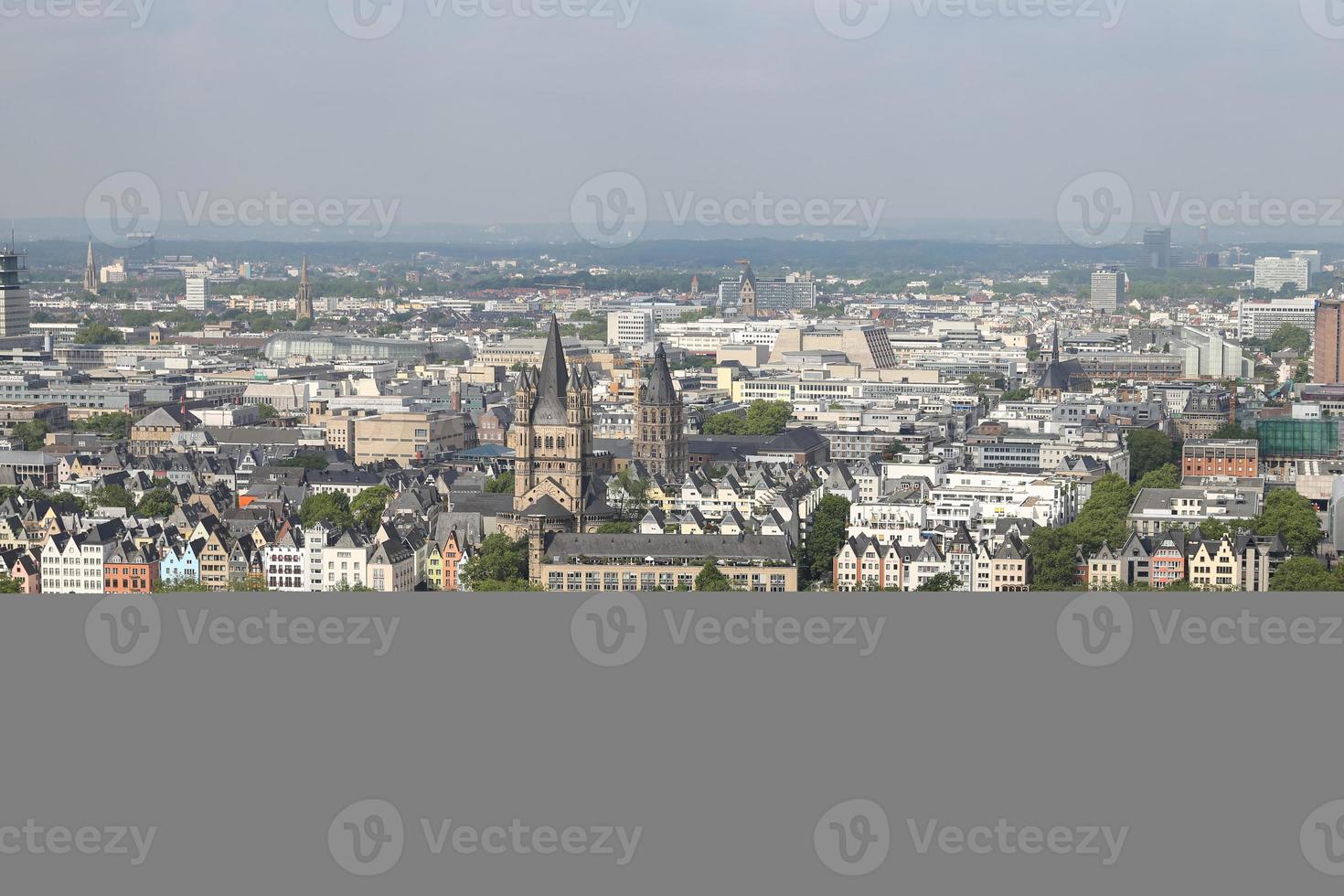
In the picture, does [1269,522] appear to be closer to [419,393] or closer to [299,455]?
[299,455]

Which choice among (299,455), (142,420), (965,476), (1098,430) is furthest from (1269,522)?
(142,420)

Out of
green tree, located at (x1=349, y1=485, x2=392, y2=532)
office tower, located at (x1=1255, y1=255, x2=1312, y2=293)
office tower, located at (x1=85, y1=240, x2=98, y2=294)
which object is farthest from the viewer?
office tower, located at (x1=85, y1=240, x2=98, y2=294)

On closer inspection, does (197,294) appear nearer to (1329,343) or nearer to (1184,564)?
(1329,343)

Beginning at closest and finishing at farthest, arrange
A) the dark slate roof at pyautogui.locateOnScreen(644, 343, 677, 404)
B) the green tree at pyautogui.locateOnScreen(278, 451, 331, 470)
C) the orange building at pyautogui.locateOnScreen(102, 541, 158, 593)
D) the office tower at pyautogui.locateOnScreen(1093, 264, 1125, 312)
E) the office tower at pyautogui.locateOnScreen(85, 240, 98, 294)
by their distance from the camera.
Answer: the orange building at pyautogui.locateOnScreen(102, 541, 158, 593)
the dark slate roof at pyautogui.locateOnScreen(644, 343, 677, 404)
the green tree at pyautogui.locateOnScreen(278, 451, 331, 470)
the office tower at pyautogui.locateOnScreen(1093, 264, 1125, 312)
the office tower at pyautogui.locateOnScreen(85, 240, 98, 294)

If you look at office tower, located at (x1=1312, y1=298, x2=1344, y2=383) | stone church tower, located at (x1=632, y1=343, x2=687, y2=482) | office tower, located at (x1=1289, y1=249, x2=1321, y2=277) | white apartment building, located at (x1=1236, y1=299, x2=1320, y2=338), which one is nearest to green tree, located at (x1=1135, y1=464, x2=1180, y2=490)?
stone church tower, located at (x1=632, y1=343, x2=687, y2=482)

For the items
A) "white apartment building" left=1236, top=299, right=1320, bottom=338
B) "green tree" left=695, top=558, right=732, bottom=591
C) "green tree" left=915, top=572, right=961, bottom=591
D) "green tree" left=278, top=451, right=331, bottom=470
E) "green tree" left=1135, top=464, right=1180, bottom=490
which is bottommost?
"green tree" left=915, top=572, right=961, bottom=591

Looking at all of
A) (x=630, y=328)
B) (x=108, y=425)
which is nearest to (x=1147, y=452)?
(x=108, y=425)

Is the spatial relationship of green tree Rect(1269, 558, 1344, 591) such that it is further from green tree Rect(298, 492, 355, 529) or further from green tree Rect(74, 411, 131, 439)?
green tree Rect(74, 411, 131, 439)
